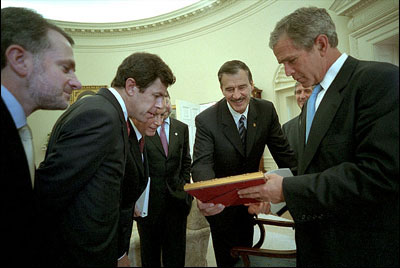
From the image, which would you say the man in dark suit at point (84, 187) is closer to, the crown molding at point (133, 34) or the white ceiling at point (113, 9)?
the crown molding at point (133, 34)

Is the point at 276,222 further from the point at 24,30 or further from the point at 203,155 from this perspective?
the point at 24,30

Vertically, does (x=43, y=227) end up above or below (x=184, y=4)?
below

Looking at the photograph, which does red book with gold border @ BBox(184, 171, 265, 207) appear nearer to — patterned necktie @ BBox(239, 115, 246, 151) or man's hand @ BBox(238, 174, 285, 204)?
man's hand @ BBox(238, 174, 285, 204)

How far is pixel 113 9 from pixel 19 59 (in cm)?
630

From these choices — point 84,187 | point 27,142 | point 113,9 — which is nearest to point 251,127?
point 84,187

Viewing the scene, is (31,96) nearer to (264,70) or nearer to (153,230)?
(153,230)

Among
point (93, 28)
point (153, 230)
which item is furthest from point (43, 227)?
point (93, 28)

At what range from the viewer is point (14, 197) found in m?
0.42

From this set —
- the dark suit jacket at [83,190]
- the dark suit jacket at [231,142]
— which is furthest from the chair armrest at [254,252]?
the dark suit jacket at [231,142]

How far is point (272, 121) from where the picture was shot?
4.92 feet

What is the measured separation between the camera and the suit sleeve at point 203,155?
1381 millimetres

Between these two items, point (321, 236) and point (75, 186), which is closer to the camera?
point (75, 186)

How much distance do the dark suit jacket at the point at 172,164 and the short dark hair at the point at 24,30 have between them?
1.28 m

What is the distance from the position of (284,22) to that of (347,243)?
0.74 metres
